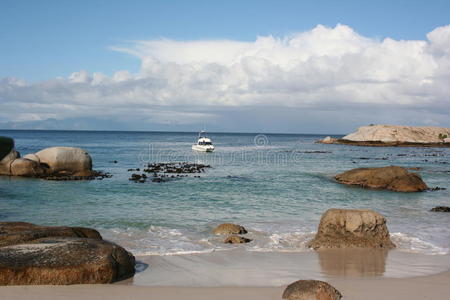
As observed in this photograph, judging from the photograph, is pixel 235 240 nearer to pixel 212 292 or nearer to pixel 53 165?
pixel 212 292

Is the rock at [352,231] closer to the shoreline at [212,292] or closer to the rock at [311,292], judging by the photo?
the shoreline at [212,292]

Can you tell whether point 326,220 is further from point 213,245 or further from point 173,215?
point 173,215

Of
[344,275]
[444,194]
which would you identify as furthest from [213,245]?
[444,194]

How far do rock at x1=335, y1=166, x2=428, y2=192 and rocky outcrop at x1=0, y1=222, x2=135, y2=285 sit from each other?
23045 millimetres

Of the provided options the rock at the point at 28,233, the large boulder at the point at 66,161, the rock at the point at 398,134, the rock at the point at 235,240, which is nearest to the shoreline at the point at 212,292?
the rock at the point at 28,233

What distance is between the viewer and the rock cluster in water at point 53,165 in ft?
108

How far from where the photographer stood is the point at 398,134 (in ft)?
375

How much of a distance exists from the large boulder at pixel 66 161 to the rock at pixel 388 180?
2020cm

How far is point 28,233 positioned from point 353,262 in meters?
8.33

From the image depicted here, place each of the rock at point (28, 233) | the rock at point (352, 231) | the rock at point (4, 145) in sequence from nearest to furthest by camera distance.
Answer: the rock at point (4, 145)
the rock at point (28, 233)
the rock at point (352, 231)

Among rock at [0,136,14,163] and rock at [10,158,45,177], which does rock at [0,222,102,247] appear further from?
rock at [10,158,45,177]

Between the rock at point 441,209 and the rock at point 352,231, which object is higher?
the rock at point 352,231

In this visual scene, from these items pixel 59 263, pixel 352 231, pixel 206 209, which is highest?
pixel 59 263

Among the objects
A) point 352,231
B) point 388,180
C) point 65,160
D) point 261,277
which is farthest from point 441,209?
point 65,160
